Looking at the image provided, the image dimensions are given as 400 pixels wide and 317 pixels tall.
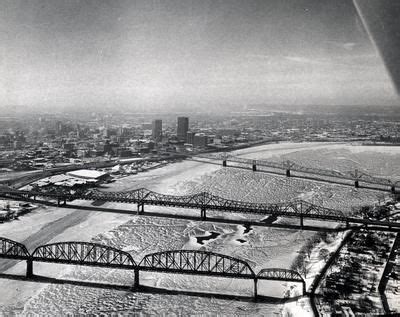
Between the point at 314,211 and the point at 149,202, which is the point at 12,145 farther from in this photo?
the point at 314,211

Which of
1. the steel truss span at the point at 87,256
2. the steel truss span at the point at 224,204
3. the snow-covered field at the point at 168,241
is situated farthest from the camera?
the steel truss span at the point at 224,204

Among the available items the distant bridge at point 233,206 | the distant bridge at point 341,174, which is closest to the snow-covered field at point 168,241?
the distant bridge at point 233,206

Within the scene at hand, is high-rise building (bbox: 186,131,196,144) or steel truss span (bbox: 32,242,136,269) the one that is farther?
high-rise building (bbox: 186,131,196,144)

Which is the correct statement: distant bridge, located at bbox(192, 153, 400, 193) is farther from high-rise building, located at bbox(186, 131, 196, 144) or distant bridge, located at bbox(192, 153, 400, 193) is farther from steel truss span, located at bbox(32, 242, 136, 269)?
steel truss span, located at bbox(32, 242, 136, 269)

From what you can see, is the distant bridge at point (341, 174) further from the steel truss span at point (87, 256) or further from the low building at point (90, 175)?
the steel truss span at point (87, 256)

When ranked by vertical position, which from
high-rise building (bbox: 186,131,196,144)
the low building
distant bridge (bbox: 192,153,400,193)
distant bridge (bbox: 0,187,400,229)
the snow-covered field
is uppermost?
high-rise building (bbox: 186,131,196,144)

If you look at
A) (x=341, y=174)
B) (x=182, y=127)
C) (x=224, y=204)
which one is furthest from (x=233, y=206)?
(x=182, y=127)

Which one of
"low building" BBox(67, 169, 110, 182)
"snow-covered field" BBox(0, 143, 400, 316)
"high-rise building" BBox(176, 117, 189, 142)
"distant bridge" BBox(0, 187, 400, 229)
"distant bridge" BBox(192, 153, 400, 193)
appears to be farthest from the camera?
"high-rise building" BBox(176, 117, 189, 142)

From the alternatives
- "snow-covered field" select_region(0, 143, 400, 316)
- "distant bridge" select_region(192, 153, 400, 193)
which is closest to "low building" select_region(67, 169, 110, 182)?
"snow-covered field" select_region(0, 143, 400, 316)
